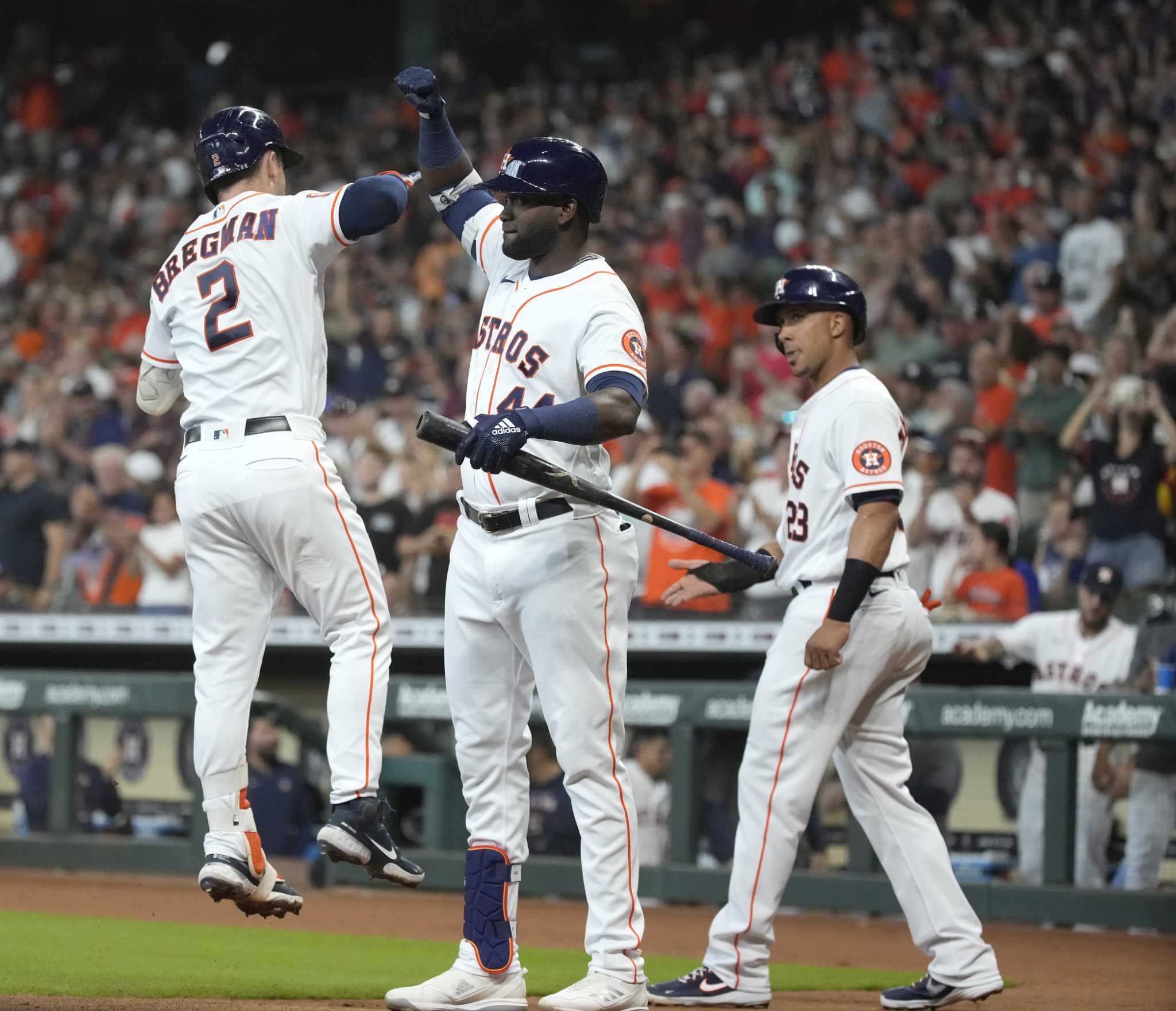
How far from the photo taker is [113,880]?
941 centimetres

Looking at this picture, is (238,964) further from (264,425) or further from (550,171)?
(550,171)

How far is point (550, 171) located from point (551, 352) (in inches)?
19.0

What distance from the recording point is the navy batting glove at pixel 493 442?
14.3ft

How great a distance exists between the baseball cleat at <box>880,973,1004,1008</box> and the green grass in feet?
2.33

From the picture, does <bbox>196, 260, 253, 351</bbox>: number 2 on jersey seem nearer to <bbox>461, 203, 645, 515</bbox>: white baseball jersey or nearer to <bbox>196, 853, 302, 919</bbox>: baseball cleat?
<bbox>461, 203, 645, 515</bbox>: white baseball jersey

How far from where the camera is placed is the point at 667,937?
7.38 metres

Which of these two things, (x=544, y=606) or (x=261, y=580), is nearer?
(x=544, y=606)

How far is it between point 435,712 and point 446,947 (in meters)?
2.51

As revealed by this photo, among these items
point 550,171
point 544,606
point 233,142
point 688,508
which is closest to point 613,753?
point 544,606

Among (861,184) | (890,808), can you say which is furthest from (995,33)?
(890,808)

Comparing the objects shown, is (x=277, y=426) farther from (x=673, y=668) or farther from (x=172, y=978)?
(x=673, y=668)

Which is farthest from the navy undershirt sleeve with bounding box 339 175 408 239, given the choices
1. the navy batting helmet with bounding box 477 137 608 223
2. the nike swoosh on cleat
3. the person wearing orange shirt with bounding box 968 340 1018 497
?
the person wearing orange shirt with bounding box 968 340 1018 497

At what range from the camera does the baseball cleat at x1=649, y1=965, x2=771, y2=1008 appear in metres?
5.16

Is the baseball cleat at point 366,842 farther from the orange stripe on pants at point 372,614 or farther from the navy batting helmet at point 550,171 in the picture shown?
the navy batting helmet at point 550,171
